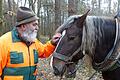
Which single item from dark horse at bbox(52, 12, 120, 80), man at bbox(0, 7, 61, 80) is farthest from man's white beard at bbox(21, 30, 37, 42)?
dark horse at bbox(52, 12, 120, 80)

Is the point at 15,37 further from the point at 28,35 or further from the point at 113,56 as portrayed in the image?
the point at 113,56

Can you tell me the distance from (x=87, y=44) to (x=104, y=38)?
0.25 m

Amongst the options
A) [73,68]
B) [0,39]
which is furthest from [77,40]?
[0,39]

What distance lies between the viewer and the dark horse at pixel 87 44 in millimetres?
3374

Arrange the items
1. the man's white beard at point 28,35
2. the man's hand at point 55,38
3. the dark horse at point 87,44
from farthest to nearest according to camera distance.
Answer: the man's white beard at point 28,35, the man's hand at point 55,38, the dark horse at point 87,44

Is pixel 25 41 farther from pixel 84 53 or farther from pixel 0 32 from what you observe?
pixel 0 32

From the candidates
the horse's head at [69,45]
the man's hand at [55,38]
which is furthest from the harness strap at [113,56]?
the man's hand at [55,38]

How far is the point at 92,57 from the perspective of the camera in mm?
3467

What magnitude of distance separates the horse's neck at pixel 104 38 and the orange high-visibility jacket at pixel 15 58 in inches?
38.3

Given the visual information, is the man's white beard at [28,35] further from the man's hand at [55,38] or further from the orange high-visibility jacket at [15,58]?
the man's hand at [55,38]

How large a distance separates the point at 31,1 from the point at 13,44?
19.7 metres

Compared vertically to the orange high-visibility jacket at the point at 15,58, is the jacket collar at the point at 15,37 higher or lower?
higher

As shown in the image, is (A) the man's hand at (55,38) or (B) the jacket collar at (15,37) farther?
(B) the jacket collar at (15,37)

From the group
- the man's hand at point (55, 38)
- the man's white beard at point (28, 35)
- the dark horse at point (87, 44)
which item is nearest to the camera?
the dark horse at point (87, 44)
